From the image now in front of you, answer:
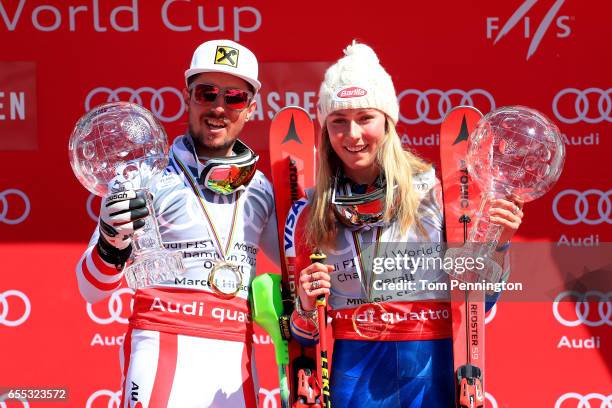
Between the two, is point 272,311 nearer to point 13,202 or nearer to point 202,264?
point 202,264

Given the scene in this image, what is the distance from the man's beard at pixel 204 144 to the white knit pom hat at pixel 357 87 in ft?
1.38

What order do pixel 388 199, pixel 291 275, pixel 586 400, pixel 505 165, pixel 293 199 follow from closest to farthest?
pixel 505 165, pixel 388 199, pixel 291 275, pixel 293 199, pixel 586 400

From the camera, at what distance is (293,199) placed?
12.5 ft

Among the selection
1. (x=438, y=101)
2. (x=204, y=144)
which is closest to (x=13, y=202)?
(x=204, y=144)

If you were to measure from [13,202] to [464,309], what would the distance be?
3078 mm

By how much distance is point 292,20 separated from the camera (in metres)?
5.16

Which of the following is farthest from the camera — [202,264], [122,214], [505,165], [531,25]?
[531,25]

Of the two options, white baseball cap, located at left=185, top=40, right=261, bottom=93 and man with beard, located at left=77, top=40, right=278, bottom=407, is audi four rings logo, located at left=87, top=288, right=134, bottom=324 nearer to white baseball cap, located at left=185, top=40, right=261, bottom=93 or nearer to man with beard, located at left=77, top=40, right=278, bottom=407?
man with beard, located at left=77, top=40, right=278, bottom=407

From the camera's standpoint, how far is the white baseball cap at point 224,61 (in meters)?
3.62

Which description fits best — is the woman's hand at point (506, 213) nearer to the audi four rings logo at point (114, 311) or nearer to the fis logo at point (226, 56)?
the fis logo at point (226, 56)

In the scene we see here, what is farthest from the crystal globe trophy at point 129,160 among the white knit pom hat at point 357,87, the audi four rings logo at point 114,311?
the audi four rings logo at point 114,311

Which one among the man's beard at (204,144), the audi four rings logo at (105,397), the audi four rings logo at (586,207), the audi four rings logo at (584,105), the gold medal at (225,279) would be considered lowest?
the audi four rings logo at (105,397)

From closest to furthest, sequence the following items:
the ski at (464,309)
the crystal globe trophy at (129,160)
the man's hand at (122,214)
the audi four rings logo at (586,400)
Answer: the man's hand at (122,214)
the crystal globe trophy at (129,160)
the ski at (464,309)
the audi four rings logo at (586,400)

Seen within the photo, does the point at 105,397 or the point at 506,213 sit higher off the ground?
the point at 506,213
